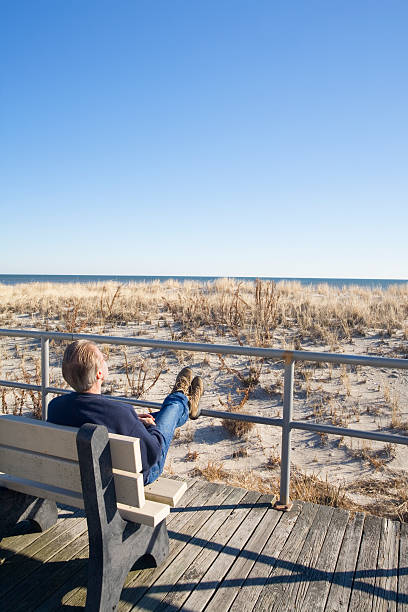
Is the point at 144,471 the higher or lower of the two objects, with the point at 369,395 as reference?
higher

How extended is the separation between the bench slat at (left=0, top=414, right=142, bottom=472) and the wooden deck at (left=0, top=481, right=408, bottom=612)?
781 millimetres

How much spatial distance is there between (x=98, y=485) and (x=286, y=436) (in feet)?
5.18

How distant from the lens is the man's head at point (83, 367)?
230 centimetres

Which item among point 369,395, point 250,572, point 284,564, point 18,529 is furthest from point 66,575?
point 369,395

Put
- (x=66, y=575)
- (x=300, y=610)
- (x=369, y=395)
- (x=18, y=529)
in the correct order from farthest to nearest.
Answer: (x=369, y=395) → (x=18, y=529) → (x=66, y=575) → (x=300, y=610)

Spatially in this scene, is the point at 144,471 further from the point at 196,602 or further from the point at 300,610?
the point at 300,610

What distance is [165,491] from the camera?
2463 millimetres

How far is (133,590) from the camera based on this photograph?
2438 mm

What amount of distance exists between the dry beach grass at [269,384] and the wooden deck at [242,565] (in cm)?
93

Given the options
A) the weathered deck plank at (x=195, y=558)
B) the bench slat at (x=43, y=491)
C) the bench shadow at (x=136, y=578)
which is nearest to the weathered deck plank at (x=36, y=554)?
the bench shadow at (x=136, y=578)

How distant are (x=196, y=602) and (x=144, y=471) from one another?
0.68 meters

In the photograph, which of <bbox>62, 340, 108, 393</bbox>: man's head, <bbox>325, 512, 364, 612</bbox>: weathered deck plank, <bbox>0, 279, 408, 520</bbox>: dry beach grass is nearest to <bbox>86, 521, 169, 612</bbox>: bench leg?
<bbox>62, 340, 108, 393</bbox>: man's head

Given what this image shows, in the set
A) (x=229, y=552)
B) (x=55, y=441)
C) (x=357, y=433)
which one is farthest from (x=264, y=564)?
(x=55, y=441)

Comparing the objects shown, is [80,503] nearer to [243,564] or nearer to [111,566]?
[111,566]
